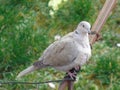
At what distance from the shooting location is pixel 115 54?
4.54m

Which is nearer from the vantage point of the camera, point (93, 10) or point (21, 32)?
point (21, 32)

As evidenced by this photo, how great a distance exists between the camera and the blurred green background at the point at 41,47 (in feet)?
14.0

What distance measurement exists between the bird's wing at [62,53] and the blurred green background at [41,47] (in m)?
1.16

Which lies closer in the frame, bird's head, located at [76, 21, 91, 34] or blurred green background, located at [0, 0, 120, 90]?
bird's head, located at [76, 21, 91, 34]

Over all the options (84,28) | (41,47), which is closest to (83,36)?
(84,28)

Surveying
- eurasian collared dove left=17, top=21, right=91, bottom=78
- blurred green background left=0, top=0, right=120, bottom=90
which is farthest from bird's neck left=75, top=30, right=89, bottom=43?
blurred green background left=0, top=0, right=120, bottom=90

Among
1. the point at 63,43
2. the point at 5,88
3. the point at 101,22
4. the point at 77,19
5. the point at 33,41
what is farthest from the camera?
the point at 77,19

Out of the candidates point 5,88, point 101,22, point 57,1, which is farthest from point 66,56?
point 57,1

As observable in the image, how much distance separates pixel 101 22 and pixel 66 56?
56 centimetres

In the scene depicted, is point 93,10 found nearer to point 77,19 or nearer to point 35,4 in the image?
point 77,19

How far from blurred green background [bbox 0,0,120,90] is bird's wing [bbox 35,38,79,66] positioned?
3.82 feet

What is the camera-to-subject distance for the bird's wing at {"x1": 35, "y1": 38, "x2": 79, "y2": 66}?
289 centimetres

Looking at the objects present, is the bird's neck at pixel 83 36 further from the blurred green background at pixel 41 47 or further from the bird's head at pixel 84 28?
the blurred green background at pixel 41 47

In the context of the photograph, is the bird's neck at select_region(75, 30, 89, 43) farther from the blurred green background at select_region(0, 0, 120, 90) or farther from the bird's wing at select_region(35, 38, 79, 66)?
the blurred green background at select_region(0, 0, 120, 90)
